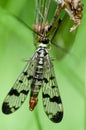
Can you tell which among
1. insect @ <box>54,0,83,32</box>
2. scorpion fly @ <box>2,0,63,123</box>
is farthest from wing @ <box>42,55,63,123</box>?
insect @ <box>54,0,83,32</box>

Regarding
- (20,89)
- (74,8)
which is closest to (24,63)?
(20,89)

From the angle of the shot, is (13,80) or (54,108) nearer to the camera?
(54,108)

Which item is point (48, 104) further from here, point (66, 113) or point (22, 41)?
point (22, 41)

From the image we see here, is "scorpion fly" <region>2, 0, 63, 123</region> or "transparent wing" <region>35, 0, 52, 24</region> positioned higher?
"transparent wing" <region>35, 0, 52, 24</region>

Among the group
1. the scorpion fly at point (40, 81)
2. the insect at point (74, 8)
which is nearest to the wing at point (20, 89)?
the scorpion fly at point (40, 81)

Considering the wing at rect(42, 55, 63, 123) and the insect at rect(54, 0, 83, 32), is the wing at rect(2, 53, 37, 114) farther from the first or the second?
the insect at rect(54, 0, 83, 32)

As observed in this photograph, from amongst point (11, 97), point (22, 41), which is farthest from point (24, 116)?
point (22, 41)
